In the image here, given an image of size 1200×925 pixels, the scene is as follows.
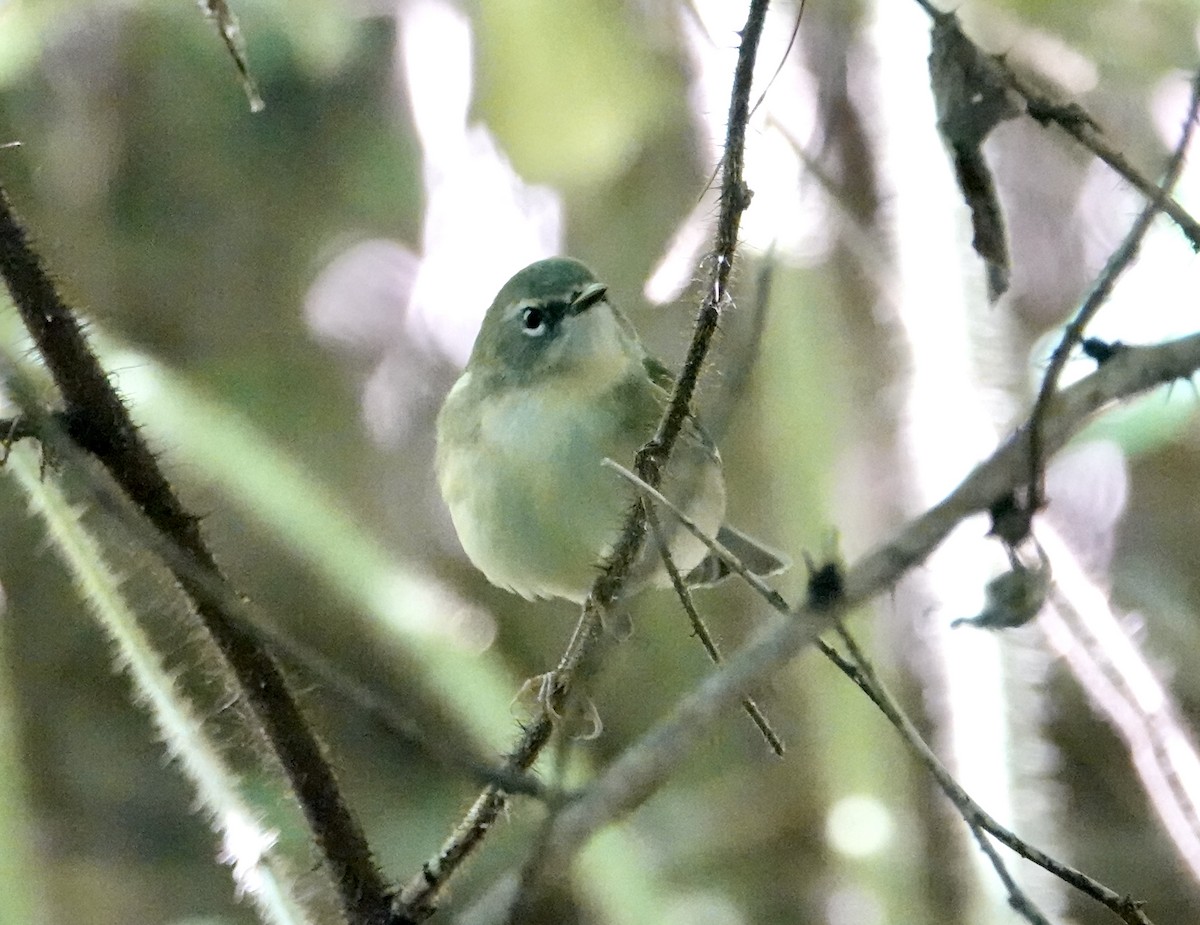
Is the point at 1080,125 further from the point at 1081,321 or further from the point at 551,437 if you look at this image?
the point at 551,437

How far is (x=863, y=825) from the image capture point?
1558 mm

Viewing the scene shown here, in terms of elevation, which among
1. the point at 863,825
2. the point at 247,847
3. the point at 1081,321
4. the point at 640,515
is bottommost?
the point at 863,825

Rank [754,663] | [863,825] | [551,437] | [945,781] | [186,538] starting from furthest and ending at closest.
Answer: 1. [863,825]
2. [551,437]
3. [186,538]
4. [945,781]
5. [754,663]

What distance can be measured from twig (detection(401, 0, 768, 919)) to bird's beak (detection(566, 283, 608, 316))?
1.78 feet

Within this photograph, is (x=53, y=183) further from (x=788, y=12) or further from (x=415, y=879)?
(x=415, y=879)

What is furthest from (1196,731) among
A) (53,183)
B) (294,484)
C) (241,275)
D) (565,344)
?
(53,183)

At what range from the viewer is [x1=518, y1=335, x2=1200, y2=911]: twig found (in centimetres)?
40

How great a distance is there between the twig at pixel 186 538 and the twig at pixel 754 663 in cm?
35

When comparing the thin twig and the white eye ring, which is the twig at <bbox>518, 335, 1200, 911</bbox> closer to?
the thin twig

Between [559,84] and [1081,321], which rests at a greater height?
[1081,321]

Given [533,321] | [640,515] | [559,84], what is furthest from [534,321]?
[640,515]

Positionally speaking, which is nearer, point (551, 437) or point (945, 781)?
point (945, 781)

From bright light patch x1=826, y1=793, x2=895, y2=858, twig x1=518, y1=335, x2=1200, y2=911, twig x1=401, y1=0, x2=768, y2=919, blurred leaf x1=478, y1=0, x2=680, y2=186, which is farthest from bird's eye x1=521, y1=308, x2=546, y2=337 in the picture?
twig x1=518, y1=335, x2=1200, y2=911

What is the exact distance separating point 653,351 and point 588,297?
2.58 feet
